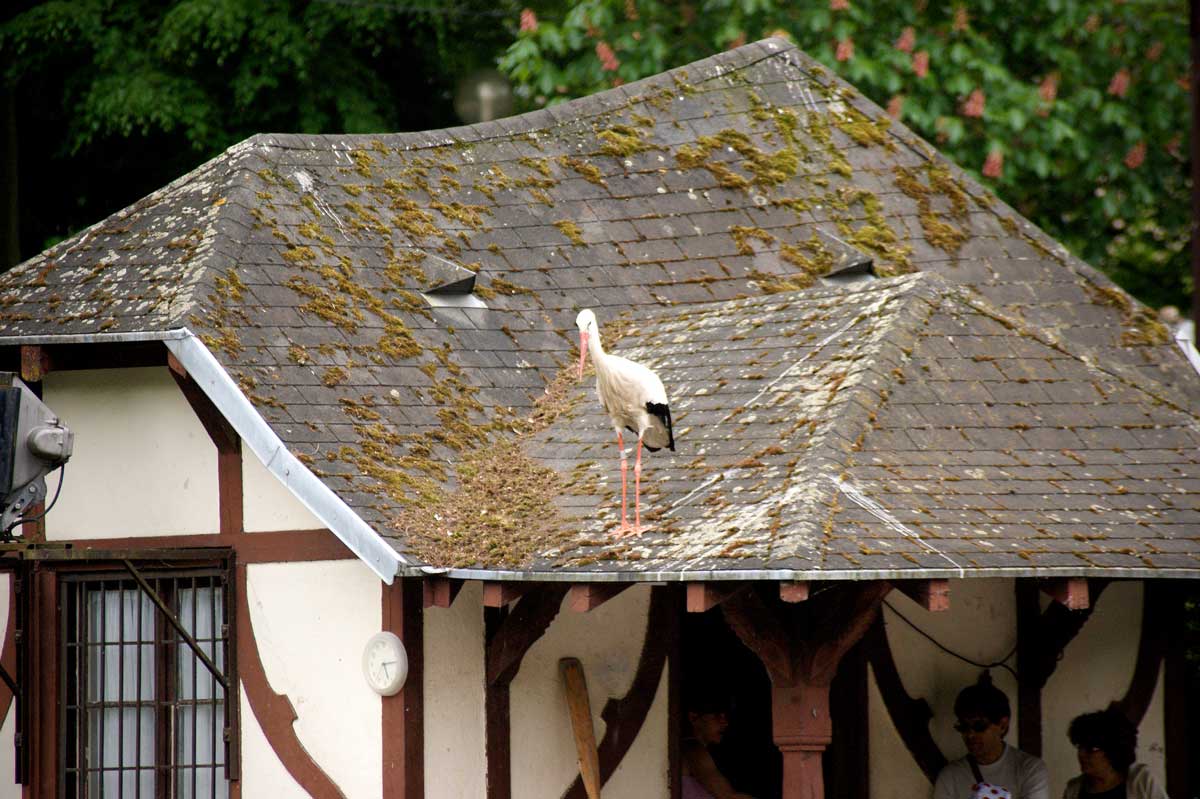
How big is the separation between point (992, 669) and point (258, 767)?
3.89 meters

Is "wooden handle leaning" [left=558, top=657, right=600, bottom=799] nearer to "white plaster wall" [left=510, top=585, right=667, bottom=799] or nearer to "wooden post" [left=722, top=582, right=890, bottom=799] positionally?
"white plaster wall" [left=510, top=585, right=667, bottom=799]

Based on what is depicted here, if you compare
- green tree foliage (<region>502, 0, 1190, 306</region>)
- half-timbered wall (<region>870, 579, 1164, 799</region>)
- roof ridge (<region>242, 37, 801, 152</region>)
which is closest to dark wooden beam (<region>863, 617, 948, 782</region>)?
half-timbered wall (<region>870, 579, 1164, 799</region>)

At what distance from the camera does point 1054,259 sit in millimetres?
12281

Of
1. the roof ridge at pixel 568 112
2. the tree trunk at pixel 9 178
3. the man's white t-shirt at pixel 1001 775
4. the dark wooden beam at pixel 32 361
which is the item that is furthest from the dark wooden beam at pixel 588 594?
the tree trunk at pixel 9 178

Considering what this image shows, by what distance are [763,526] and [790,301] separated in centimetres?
282

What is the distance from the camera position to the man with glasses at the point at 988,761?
388 inches

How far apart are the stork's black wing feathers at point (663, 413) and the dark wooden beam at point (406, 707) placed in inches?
59.3

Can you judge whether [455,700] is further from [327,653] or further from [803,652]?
[803,652]

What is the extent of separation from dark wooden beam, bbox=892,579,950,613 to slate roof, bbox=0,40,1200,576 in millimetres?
115

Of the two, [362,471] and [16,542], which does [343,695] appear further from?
[16,542]

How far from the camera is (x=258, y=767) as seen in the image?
9.83 metres

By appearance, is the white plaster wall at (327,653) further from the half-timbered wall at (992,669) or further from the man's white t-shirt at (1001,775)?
the man's white t-shirt at (1001,775)

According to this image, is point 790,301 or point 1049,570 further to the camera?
point 790,301

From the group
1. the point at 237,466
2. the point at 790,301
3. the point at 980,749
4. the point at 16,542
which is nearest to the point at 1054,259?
the point at 790,301
